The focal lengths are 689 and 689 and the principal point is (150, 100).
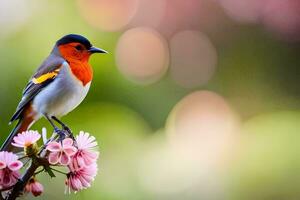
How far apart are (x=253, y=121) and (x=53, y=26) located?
0.66 m

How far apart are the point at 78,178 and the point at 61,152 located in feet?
0.14

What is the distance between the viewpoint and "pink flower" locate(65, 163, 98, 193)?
724mm

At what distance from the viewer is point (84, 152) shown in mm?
731

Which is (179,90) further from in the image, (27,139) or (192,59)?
(27,139)

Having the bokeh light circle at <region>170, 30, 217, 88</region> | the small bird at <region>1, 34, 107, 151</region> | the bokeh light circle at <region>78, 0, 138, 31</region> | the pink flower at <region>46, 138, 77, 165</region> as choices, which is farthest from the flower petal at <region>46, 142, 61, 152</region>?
the bokeh light circle at <region>170, 30, 217, 88</region>

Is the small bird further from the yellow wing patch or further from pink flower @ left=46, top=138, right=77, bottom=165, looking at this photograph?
pink flower @ left=46, top=138, right=77, bottom=165

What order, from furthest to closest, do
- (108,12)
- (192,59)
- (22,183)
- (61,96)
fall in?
(192,59) < (108,12) < (61,96) < (22,183)

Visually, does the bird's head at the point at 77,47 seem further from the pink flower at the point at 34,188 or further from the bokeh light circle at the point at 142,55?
the bokeh light circle at the point at 142,55

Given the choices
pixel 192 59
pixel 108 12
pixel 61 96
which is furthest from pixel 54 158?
pixel 192 59

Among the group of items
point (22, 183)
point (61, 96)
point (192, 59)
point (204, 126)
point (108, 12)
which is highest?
point (192, 59)

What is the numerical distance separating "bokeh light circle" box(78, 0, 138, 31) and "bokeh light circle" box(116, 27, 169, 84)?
2.1 inches

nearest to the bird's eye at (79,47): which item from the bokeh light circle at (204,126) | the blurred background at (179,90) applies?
the blurred background at (179,90)

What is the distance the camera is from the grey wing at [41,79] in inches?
39.6

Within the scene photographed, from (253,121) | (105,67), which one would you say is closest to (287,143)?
(253,121)
